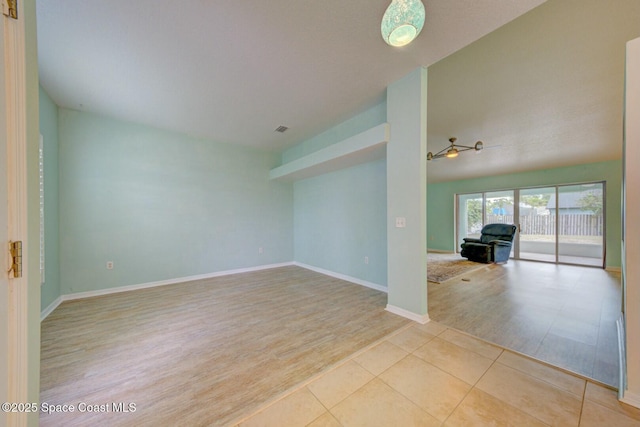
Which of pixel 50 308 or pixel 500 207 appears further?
pixel 500 207

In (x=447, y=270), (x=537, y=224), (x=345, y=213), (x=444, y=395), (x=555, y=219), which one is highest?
(x=345, y=213)

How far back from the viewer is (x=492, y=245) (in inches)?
216

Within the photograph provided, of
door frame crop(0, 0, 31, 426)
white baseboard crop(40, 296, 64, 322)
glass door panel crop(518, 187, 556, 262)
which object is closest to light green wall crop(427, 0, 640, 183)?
glass door panel crop(518, 187, 556, 262)

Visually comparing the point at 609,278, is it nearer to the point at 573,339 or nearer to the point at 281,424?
the point at 573,339

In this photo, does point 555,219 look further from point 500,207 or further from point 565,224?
point 500,207

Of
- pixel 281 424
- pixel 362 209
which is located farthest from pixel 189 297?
pixel 362 209

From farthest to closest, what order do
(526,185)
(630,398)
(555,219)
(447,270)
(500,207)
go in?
1. (500,207)
2. (526,185)
3. (555,219)
4. (447,270)
5. (630,398)

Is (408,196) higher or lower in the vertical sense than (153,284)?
higher

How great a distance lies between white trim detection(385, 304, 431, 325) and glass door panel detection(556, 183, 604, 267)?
6.30 m

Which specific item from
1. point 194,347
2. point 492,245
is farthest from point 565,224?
point 194,347

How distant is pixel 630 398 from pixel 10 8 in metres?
3.50

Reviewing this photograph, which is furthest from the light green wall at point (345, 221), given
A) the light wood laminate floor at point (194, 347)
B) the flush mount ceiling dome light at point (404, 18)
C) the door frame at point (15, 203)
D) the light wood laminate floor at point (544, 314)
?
the door frame at point (15, 203)

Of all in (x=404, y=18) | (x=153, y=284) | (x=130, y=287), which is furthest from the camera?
(x=153, y=284)

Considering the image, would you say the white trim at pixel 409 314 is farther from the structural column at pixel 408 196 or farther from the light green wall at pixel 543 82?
the light green wall at pixel 543 82
